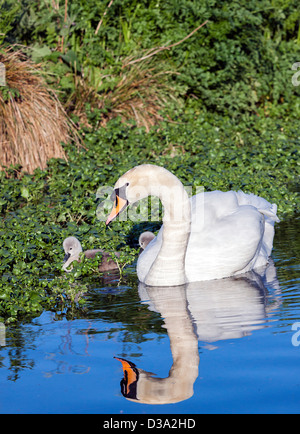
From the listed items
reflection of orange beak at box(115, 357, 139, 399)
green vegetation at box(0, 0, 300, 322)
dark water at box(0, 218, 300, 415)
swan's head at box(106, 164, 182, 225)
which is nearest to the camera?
dark water at box(0, 218, 300, 415)

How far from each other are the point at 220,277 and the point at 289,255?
924mm

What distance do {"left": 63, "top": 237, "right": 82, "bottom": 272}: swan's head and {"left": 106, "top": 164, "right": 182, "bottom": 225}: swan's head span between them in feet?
3.45

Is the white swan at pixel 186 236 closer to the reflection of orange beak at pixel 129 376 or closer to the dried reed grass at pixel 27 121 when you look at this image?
the reflection of orange beak at pixel 129 376

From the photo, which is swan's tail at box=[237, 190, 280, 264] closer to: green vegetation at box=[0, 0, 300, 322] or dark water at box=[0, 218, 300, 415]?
dark water at box=[0, 218, 300, 415]

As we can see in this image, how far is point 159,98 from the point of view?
13.0 metres

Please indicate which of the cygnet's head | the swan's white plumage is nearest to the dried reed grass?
the cygnet's head

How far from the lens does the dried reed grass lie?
10938mm

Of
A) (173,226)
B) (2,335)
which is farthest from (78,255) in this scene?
(2,335)

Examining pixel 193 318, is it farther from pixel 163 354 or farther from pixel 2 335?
pixel 2 335

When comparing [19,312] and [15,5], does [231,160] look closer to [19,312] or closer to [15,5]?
[15,5]

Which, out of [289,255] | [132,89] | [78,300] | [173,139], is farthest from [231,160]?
[78,300]

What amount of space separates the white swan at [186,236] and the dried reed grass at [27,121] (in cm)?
440
